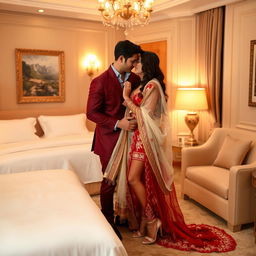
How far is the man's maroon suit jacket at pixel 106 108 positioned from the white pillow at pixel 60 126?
81.8 inches

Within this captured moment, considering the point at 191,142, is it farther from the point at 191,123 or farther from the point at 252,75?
the point at 252,75

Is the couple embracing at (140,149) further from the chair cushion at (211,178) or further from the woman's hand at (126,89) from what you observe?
the chair cushion at (211,178)

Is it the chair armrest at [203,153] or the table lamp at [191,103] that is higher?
the table lamp at [191,103]

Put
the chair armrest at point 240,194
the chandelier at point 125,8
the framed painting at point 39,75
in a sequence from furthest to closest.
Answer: the framed painting at point 39,75, the chandelier at point 125,8, the chair armrest at point 240,194

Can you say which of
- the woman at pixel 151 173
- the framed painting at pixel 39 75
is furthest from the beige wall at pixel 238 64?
the framed painting at pixel 39 75

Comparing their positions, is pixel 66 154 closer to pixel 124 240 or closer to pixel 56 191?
pixel 124 240

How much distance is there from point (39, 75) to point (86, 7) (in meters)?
1.33

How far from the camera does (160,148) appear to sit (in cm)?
296

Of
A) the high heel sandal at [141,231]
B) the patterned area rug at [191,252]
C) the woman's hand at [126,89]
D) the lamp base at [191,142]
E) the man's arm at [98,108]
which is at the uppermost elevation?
the woman's hand at [126,89]

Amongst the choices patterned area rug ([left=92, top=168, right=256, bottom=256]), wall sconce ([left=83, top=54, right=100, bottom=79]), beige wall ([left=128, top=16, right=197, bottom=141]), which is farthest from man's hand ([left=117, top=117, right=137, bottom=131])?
wall sconce ([left=83, top=54, right=100, bottom=79])

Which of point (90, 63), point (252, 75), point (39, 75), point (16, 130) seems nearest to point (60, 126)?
point (16, 130)

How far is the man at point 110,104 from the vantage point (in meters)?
2.95

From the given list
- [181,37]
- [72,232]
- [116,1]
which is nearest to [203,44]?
[181,37]

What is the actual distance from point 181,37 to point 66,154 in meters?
2.76
